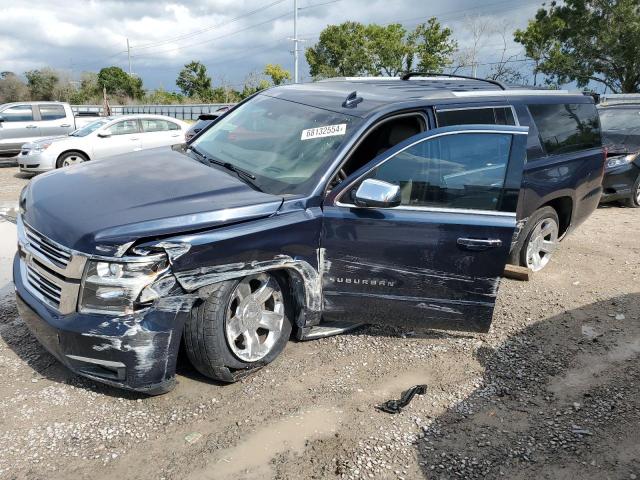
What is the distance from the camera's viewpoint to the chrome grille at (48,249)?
2.90 m

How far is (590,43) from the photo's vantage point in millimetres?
34156

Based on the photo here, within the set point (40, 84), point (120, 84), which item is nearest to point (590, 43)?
point (120, 84)

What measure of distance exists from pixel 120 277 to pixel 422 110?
2.48 meters

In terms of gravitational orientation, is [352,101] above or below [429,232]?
above

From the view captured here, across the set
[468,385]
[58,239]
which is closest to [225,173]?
[58,239]

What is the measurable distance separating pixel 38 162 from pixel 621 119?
1187 cm

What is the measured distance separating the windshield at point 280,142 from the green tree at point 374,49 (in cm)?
4609

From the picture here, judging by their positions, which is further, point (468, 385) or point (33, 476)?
point (468, 385)

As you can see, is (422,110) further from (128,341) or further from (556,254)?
(556,254)

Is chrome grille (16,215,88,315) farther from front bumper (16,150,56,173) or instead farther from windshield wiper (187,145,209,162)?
front bumper (16,150,56,173)

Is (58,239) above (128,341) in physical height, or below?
above

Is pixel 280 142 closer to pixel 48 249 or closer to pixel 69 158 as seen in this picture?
pixel 48 249

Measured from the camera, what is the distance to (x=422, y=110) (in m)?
3.95

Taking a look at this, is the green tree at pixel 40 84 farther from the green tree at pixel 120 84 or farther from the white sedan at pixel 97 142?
the white sedan at pixel 97 142
